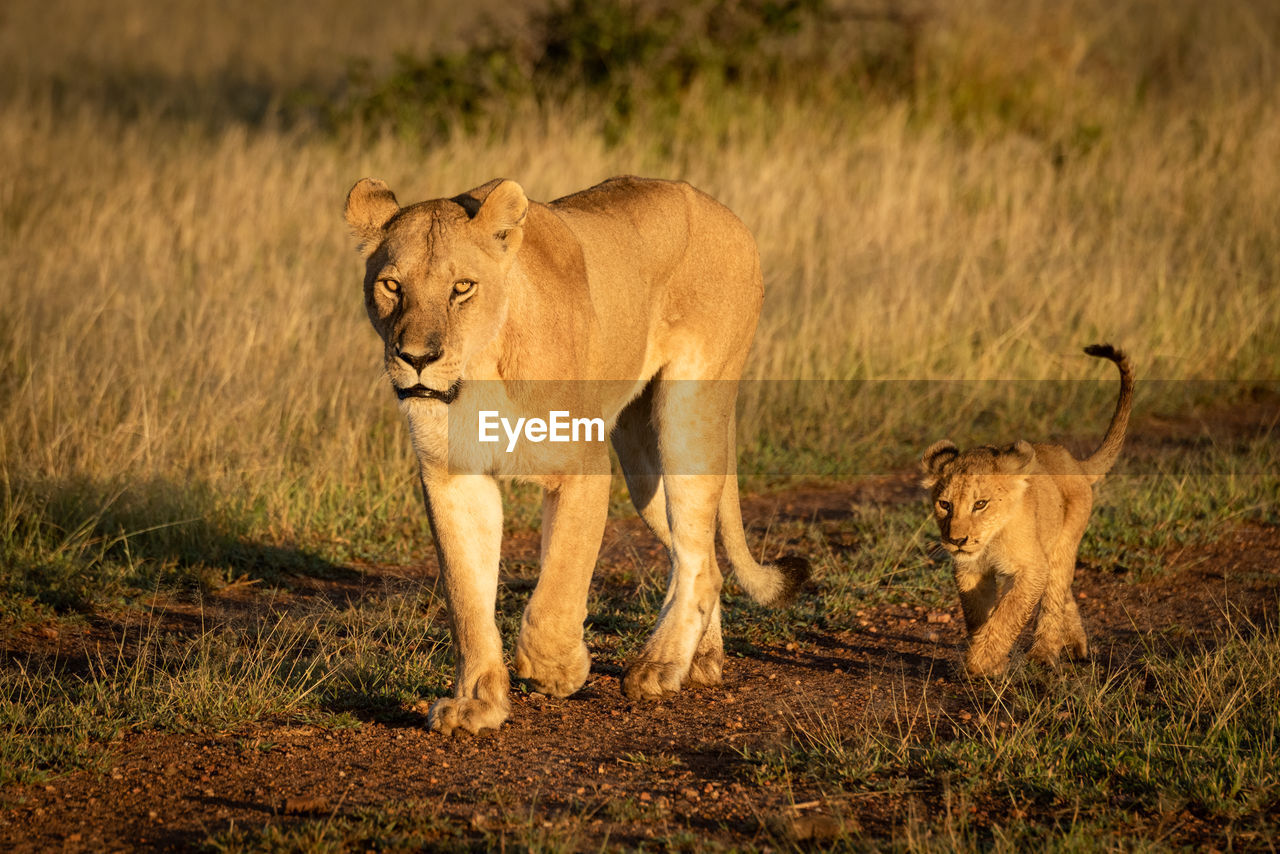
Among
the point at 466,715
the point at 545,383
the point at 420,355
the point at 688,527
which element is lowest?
the point at 466,715

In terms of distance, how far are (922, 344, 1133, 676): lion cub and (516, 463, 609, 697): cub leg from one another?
44.7 inches

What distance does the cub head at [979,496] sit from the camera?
14.4 feet

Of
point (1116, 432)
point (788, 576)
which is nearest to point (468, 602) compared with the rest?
point (788, 576)

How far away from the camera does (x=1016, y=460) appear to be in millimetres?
4441

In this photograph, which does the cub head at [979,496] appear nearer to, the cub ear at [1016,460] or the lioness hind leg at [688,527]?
the cub ear at [1016,460]

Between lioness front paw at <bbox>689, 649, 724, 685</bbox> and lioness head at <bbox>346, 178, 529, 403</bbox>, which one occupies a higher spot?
lioness head at <bbox>346, 178, 529, 403</bbox>

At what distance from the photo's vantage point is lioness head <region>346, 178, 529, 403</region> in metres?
3.61

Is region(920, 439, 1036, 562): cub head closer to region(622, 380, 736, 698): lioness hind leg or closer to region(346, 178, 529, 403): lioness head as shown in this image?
region(622, 380, 736, 698): lioness hind leg

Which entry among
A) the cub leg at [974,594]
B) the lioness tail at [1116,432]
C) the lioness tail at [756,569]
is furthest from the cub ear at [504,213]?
the lioness tail at [1116,432]

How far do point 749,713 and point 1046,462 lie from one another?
132 centimetres

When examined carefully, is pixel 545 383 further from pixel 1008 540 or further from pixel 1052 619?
pixel 1052 619

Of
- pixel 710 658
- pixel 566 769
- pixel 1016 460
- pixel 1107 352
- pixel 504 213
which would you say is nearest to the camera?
pixel 566 769

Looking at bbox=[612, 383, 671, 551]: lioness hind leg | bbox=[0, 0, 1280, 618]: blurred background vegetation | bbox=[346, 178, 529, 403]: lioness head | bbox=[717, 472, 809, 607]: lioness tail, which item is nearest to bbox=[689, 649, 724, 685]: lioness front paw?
bbox=[717, 472, 809, 607]: lioness tail

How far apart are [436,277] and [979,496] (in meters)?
1.74
